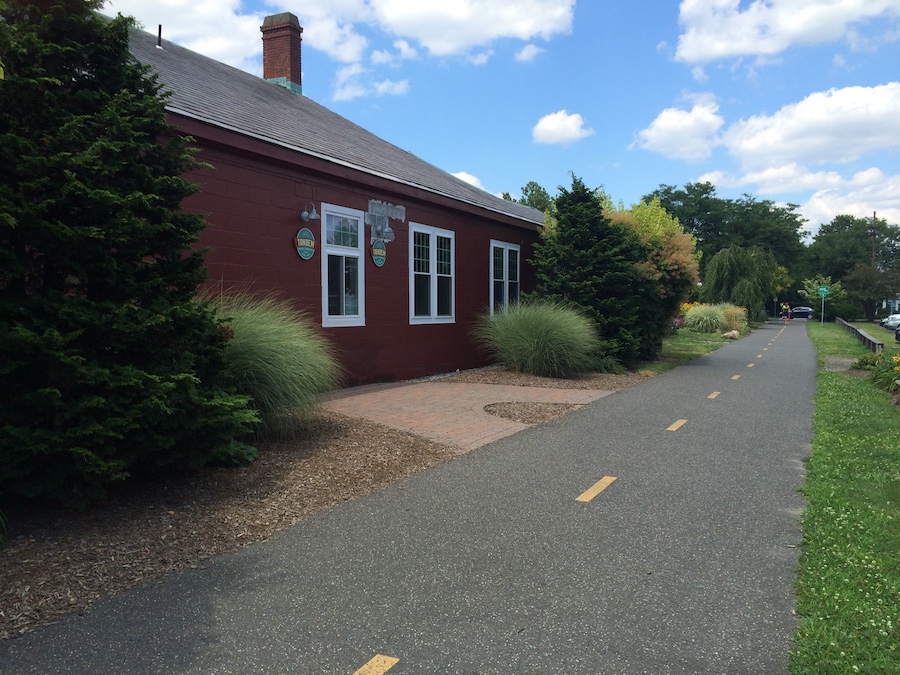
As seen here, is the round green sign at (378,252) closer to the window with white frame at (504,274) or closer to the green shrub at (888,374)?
the window with white frame at (504,274)

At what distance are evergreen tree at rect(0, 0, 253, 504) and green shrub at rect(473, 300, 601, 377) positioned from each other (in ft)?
28.3

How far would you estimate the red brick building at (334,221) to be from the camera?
9.09 meters

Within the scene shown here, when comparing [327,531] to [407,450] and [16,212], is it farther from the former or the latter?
[16,212]

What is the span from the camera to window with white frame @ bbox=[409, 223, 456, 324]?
12977mm

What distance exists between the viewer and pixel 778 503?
507 centimetres

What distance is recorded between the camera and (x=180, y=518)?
454 cm

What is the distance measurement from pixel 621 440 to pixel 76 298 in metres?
5.51

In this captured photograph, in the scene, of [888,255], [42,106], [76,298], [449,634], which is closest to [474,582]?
[449,634]

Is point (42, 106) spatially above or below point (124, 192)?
above

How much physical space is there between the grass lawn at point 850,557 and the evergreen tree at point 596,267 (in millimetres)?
7252

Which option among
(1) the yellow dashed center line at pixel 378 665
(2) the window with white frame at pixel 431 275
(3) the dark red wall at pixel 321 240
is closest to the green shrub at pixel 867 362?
(3) the dark red wall at pixel 321 240

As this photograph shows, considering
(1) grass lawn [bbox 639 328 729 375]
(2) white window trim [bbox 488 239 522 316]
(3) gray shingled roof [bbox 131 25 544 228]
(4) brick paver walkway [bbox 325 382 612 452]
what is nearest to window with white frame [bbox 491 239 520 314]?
(2) white window trim [bbox 488 239 522 316]

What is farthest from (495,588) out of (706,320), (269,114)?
(706,320)

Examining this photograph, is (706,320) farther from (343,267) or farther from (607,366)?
(343,267)
